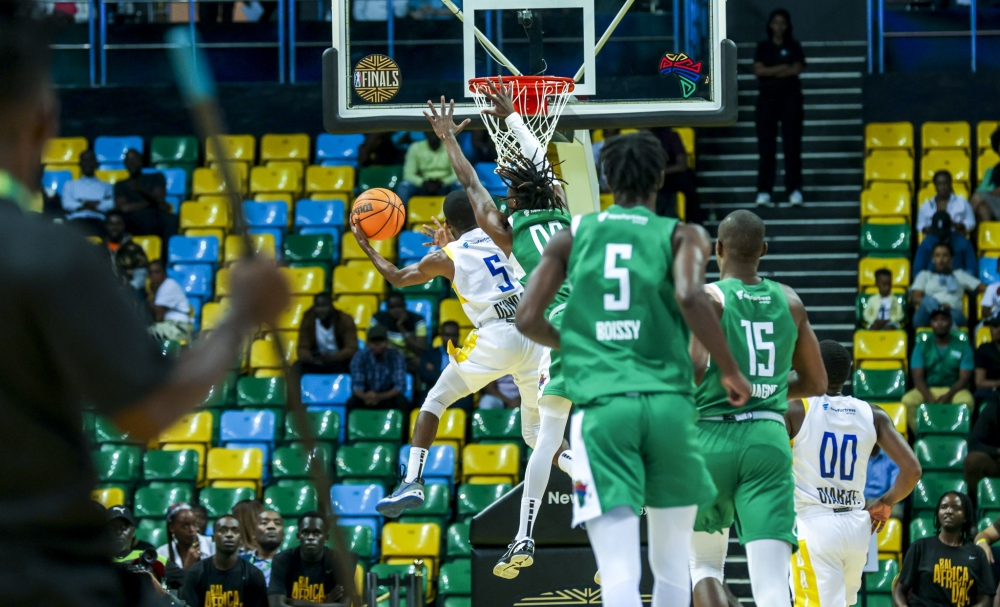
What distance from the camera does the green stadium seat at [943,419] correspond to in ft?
41.4

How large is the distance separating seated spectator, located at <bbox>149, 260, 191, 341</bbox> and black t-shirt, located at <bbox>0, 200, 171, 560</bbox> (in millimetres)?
11743

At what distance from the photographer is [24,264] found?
241 centimetres

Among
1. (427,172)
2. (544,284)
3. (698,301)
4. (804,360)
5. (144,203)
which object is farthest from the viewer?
(144,203)

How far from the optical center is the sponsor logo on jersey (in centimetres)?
480

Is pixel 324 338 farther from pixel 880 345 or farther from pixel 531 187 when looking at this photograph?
pixel 531 187

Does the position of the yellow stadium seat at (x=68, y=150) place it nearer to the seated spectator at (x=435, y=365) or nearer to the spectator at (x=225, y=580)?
the seated spectator at (x=435, y=365)

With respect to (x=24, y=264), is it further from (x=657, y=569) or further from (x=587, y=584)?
→ (x=587, y=584)

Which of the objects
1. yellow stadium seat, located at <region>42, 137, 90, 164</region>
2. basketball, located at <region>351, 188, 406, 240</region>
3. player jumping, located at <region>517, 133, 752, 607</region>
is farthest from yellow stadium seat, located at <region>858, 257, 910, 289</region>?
player jumping, located at <region>517, 133, 752, 607</region>

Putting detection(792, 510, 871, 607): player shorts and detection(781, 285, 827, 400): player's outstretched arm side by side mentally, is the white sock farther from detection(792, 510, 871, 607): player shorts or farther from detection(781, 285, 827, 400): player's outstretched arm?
detection(781, 285, 827, 400): player's outstretched arm

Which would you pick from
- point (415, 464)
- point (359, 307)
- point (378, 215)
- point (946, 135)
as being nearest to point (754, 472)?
point (415, 464)

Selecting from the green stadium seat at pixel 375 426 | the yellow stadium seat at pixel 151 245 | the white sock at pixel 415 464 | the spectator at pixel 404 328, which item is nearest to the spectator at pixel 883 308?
the spectator at pixel 404 328

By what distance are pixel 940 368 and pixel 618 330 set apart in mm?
9251

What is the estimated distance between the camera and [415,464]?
8062 millimetres

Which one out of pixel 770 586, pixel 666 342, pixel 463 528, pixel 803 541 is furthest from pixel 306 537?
pixel 666 342
